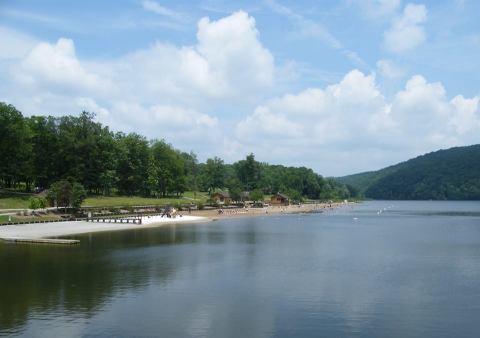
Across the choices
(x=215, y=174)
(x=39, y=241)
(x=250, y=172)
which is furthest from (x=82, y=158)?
(x=250, y=172)

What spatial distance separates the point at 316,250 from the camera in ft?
145

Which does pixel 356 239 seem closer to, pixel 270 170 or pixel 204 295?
pixel 204 295

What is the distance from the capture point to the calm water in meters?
19.5

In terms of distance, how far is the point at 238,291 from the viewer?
2605 cm

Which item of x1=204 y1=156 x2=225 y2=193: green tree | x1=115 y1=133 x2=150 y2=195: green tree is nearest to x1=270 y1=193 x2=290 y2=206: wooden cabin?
x1=204 y1=156 x2=225 y2=193: green tree

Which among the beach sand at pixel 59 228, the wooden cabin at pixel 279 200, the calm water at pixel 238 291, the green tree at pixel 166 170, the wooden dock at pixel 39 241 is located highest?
the green tree at pixel 166 170

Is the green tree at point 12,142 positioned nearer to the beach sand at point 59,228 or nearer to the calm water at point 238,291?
the beach sand at point 59,228

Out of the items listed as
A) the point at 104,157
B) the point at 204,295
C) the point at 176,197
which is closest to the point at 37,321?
the point at 204,295

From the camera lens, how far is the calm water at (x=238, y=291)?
768 inches

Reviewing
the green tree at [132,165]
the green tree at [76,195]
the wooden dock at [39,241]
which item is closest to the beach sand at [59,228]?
the wooden dock at [39,241]

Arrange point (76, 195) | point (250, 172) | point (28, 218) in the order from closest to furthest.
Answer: point (28, 218) < point (76, 195) < point (250, 172)

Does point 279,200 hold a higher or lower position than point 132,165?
lower

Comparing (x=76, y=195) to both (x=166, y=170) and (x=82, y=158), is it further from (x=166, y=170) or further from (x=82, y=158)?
(x=166, y=170)

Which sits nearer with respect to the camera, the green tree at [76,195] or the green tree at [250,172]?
the green tree at [76,195]
